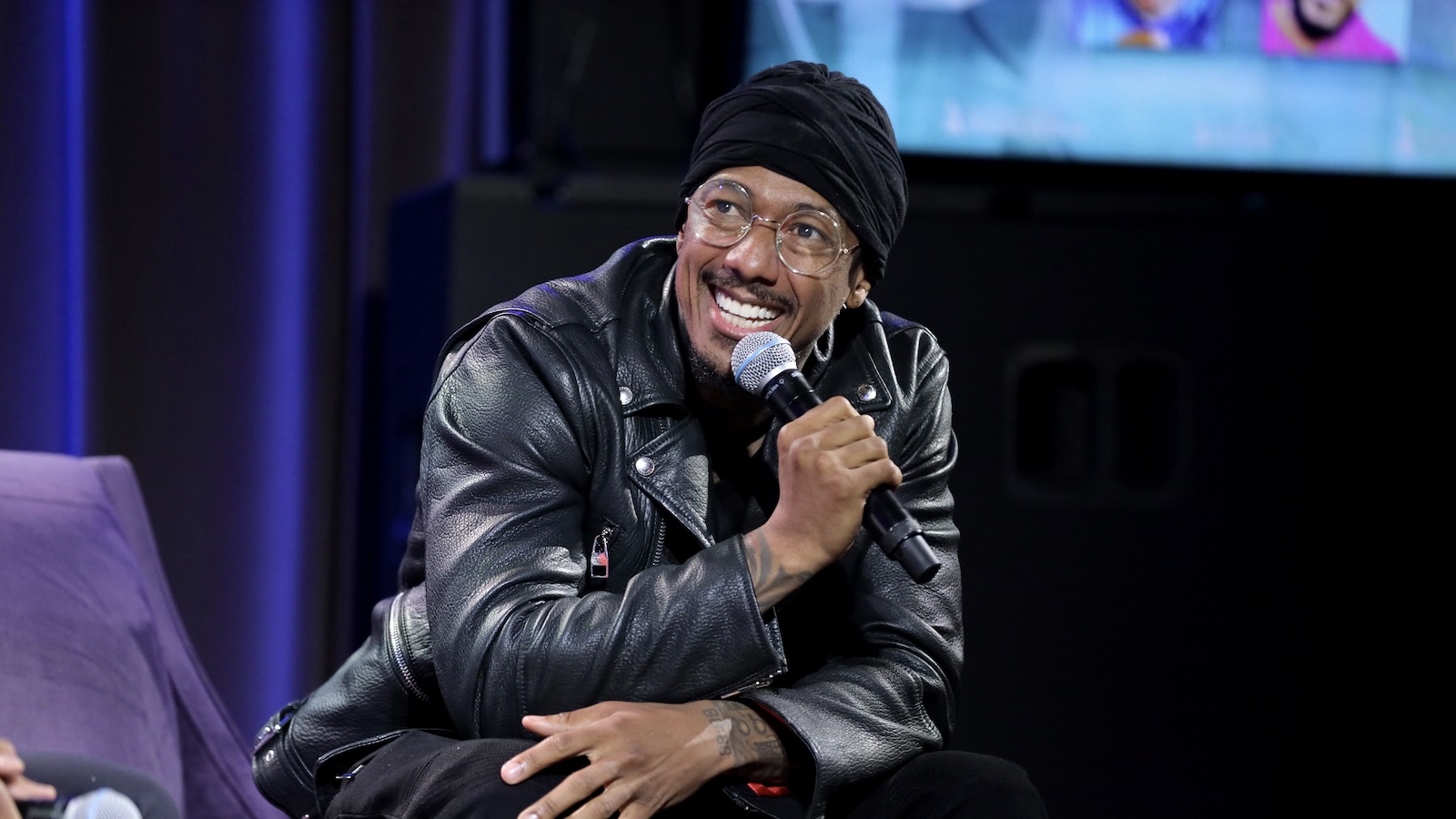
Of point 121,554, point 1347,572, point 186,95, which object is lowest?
point 1347,572

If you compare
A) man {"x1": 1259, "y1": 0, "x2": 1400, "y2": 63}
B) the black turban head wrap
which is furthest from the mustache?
man {"x1": 1259, "y1": 0, "x2": 1400, "y2": 63}

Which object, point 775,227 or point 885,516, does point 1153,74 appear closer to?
point 775,227

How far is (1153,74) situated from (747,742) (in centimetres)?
194

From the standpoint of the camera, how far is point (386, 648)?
66.4 inches

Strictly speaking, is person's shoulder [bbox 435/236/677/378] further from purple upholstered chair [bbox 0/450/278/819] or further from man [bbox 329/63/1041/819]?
purple upholstered chair [bbox 0/450/278/819]

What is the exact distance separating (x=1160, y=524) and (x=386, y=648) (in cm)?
165

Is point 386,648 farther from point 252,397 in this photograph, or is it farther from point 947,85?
point 947,85

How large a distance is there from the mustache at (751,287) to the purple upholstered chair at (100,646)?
865 millimetres

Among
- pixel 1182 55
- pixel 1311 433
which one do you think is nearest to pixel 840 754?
pixel 1311 433

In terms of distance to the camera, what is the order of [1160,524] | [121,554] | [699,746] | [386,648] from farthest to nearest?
[1160,524] < [121,554] < [386,648] < [699,746]

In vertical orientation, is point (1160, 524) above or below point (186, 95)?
below

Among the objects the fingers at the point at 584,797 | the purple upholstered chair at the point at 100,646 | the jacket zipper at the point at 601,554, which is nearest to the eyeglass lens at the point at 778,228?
the jacket zipper at the point at 601,554

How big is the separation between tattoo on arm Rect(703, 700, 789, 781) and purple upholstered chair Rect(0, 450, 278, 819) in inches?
29.1

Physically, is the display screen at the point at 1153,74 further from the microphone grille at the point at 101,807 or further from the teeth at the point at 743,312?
the microphone grille at the point at 101,807
